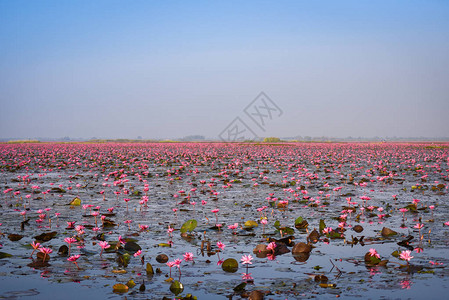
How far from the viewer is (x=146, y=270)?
461 cm

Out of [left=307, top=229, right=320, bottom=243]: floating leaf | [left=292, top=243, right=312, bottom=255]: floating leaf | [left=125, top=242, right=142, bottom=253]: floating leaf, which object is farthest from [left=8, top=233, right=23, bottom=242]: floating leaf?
[left=307, top=229, right=320, bottom=243]: floating leaf

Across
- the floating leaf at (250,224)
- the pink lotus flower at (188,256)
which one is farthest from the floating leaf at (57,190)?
the pink lotus flower at (188,256)

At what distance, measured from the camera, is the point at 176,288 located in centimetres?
396

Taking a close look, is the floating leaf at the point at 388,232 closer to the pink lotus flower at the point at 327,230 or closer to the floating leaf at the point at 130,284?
the pink lotus flower at the point at 327,230

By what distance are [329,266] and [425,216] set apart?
457 centimetres

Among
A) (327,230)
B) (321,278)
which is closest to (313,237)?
(327,230)

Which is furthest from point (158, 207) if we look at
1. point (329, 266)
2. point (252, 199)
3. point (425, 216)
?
point (425, 216)

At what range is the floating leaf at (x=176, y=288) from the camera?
12.9ft

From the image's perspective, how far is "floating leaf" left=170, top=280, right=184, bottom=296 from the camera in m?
3.93

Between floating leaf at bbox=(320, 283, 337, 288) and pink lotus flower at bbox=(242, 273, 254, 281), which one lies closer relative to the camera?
floating leaf at bbox=(320, 283, 337, 288)

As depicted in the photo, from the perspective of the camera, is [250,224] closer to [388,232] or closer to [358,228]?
[358,228]

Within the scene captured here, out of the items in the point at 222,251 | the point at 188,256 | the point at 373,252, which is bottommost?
the point at 222,251

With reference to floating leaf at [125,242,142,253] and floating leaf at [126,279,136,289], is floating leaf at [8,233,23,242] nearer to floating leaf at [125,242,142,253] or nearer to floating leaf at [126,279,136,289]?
floating leaf at [125,242,142,253]

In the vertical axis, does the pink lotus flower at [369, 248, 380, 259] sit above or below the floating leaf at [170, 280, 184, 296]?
above
